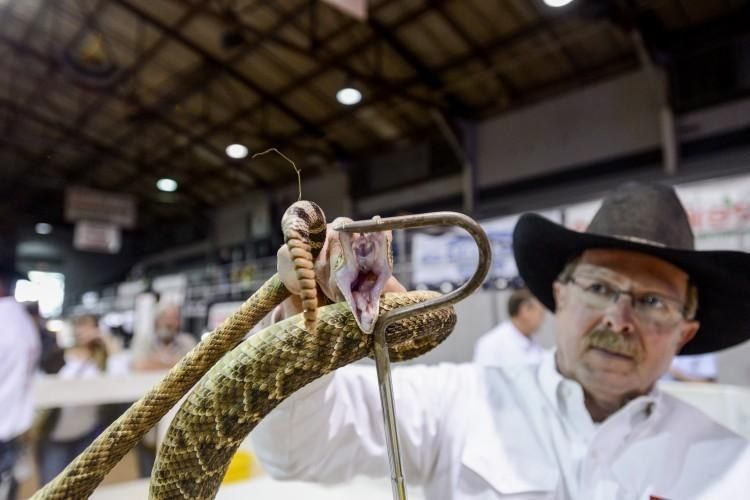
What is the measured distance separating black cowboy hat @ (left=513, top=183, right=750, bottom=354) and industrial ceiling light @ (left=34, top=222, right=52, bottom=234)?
3.37ft

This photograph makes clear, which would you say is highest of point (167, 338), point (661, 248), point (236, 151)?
point (236, 151)

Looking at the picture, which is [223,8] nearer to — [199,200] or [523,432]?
[199,200]

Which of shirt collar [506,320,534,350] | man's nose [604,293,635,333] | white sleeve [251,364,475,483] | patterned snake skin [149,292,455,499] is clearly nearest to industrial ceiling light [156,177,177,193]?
white sleeve [251,364,475,483]

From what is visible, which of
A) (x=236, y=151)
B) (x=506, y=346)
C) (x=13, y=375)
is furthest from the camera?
(x=506, y=346)

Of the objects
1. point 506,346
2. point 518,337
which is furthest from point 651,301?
point 518,337

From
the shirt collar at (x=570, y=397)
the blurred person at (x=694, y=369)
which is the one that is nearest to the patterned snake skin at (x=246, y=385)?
the shirt collar at (x=570, y=397)

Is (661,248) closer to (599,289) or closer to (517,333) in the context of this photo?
(599,289)

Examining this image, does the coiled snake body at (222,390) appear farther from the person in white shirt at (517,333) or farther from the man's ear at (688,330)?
the person in white shirt at (517,333)

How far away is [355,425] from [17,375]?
79 cm

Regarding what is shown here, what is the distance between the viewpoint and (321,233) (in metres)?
0.36

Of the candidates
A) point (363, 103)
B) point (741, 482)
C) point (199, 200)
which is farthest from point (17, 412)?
point (741, 482)

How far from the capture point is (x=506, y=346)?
217 cm

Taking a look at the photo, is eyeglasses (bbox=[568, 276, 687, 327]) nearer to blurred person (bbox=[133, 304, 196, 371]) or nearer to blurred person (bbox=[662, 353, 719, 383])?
blurred person (bbox=[133, 304, 196, 371])

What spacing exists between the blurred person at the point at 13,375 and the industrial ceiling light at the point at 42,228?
22 cm
